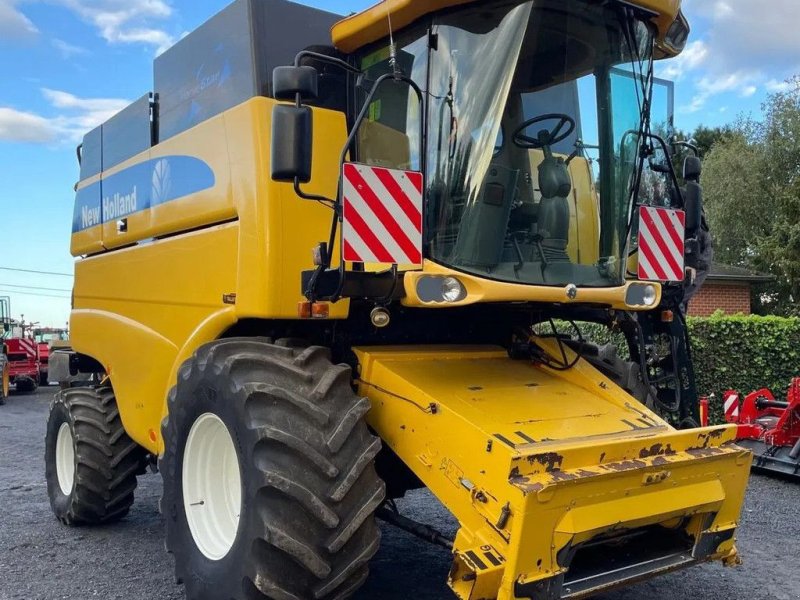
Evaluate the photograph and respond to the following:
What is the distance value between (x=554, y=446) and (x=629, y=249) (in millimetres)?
1583

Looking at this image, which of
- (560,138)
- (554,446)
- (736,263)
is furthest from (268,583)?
(736,263)

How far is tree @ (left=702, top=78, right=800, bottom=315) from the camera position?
27391 millimetres

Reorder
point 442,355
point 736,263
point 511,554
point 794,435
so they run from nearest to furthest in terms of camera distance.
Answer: point 511,554
point 442,355
point 794,435
point 736,263

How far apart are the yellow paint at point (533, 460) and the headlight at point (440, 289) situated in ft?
1.54

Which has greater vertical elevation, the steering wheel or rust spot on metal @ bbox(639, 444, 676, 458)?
the steering wheel

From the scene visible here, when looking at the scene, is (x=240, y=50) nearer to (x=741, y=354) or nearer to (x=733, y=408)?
(x=733, y=408)

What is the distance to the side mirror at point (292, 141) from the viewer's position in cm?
330

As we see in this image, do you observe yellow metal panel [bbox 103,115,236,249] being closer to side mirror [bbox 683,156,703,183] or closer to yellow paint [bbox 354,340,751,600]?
yellow paint [bbox 354,340,751,600]

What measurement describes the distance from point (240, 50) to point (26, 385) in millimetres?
18256

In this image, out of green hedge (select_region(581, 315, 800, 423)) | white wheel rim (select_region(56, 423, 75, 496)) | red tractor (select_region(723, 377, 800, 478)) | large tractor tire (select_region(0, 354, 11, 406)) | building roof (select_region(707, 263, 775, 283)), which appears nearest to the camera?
white wheel rim (select_region(56, 423, 75, 496))

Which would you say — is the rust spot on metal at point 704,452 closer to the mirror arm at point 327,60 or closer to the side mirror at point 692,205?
the side mirror at point 692,205

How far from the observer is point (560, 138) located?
3.85 metres

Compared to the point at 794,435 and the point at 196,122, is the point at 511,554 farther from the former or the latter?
the point at 794,435

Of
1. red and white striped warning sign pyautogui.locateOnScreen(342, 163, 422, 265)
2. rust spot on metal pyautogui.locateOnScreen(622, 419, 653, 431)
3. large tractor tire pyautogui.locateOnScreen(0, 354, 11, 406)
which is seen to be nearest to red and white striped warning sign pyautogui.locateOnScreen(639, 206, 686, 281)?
rust spot on metal pyautogui.locateOnScreen(622, 419, 653, 431)
